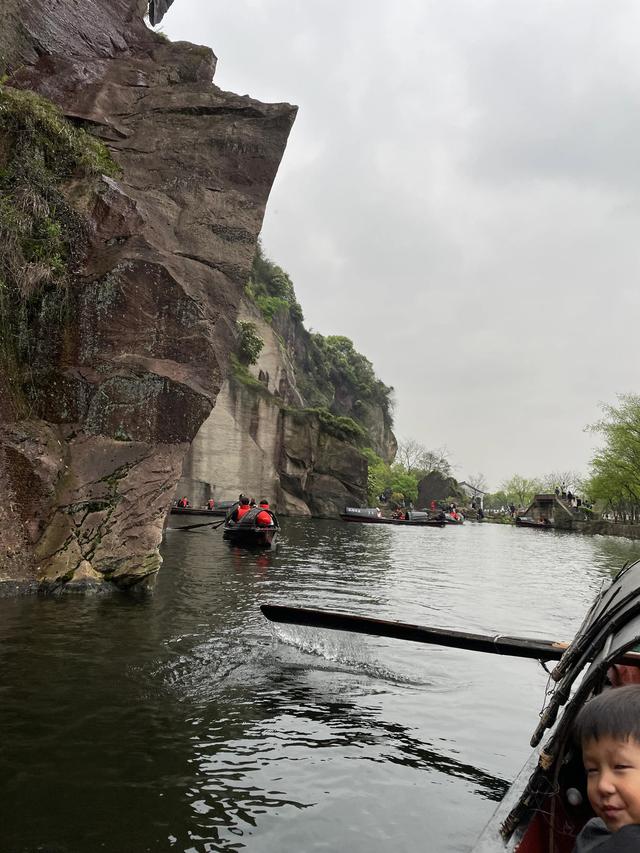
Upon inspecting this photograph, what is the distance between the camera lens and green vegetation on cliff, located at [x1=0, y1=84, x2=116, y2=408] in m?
11.6

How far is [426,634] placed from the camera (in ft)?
22.0

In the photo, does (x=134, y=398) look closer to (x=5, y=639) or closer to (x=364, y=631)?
(x=5, y=639)

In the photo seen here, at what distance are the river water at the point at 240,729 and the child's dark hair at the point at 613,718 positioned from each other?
2.25 meters

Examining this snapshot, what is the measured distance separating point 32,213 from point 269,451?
3507 cm

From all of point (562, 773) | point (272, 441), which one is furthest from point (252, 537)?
point (272, 441)

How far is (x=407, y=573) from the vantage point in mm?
17906

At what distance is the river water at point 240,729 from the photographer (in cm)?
396

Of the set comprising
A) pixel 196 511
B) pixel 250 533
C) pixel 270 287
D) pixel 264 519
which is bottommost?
pixel 196 511

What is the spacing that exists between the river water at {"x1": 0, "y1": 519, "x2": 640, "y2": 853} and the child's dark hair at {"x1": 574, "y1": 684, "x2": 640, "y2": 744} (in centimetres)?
225

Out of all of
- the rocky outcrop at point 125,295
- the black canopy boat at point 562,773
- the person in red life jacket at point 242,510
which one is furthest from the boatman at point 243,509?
the black canopy boat at point 562,773

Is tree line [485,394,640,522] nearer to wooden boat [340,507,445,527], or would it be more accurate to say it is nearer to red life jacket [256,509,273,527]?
wooden boat [340,507,445,527]

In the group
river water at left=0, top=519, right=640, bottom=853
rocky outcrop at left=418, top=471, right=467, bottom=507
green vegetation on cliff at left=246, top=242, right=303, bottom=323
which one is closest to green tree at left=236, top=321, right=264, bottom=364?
green vegetation on cliff at left=246, top=242, right=303, bottom=323

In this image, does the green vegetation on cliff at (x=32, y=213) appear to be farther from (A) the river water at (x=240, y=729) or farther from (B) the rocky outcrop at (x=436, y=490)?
(B) the rocky outcrop at (x=436, y=490)

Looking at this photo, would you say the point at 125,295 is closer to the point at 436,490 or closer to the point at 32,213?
the point at 32,213
